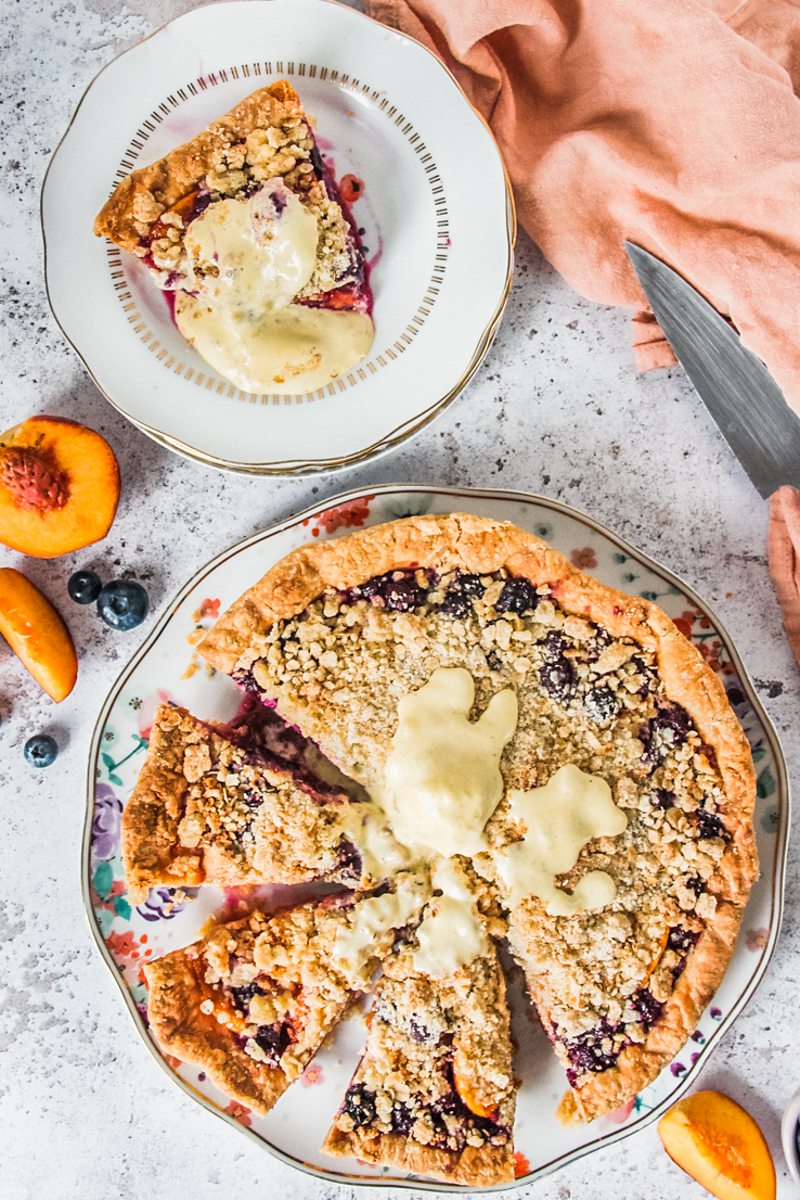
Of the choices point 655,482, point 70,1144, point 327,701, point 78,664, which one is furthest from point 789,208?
point 70,1144

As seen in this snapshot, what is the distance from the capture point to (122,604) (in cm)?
336

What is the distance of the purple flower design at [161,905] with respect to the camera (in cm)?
329

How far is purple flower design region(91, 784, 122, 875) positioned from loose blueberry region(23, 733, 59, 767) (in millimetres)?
265

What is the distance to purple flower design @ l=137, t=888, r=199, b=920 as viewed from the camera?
3.29 metres

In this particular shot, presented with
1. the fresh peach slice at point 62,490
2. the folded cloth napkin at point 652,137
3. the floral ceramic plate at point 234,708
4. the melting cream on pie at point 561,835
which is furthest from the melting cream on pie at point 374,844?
the folded cloth napkin at point 652,137

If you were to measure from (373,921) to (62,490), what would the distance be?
1716mm

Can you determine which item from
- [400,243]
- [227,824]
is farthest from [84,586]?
[400,243]

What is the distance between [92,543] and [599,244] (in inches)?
77.4

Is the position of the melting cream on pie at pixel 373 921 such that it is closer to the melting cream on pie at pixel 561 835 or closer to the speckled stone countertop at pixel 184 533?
the melting cream on pie at pixel 561 835

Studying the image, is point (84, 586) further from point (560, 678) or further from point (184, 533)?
point (560, 678)

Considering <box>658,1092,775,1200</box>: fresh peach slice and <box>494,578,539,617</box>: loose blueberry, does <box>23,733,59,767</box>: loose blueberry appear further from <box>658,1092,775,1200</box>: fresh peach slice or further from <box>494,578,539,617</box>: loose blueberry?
<box>658,1092,775,1200</box>: fresh peach slice

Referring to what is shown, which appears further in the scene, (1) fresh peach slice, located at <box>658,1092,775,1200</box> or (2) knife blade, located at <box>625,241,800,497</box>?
(1) fresh peach slice, located at <box>658,1092,775,1200</box>

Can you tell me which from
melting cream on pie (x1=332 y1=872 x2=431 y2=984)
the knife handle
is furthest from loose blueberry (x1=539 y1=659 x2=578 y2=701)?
the knife handle

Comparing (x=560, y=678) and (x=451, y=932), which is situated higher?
(x=560, y=678)
